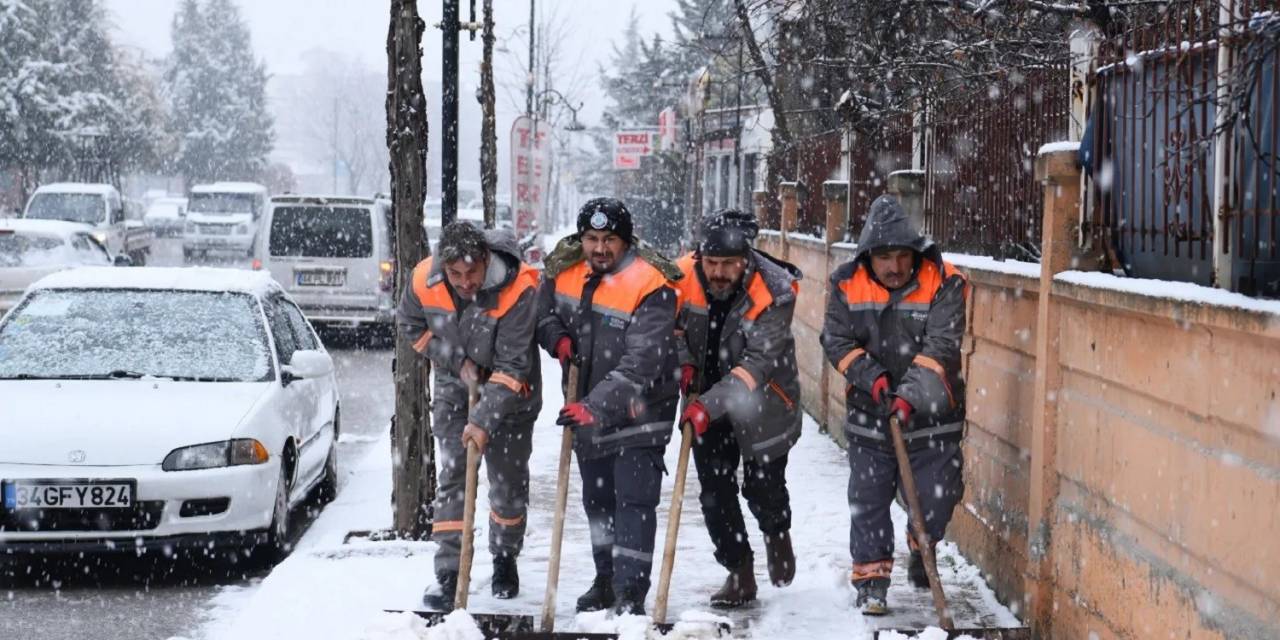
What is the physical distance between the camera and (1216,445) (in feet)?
13.6

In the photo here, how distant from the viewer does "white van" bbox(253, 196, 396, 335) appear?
1912cm

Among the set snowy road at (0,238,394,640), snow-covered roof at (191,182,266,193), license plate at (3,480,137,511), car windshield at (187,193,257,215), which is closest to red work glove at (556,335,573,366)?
snowy road at (0,238,394,640)

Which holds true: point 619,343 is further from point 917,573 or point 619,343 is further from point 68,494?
point 68,494

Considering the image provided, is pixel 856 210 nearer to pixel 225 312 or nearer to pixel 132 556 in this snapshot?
pixel 225 312

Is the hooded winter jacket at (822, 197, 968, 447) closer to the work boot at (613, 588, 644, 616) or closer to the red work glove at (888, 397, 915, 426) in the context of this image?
the red work glove at (888, 397, 915, 426)

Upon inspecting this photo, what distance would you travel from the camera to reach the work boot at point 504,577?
21.6 feet

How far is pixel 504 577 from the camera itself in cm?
661

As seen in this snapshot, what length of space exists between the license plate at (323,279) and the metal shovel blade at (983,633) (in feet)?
46.9

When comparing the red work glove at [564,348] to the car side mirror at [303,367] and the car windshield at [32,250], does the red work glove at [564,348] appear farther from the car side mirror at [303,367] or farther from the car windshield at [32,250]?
the car windshield at [32,250]

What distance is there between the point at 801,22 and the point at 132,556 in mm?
7137

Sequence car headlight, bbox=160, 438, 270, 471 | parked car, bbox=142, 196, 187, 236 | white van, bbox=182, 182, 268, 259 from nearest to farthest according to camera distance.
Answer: car headlight, bbox=160, 438, 270, 471
white van, bbox=182, 182, 268, 259
parked car, bbox=142, 196, 187, 236

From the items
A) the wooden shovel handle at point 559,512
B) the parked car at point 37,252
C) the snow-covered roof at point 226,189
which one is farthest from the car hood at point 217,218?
the wooden shovel handle at point 559,512

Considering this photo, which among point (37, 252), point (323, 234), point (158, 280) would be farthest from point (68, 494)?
point (37, 252)

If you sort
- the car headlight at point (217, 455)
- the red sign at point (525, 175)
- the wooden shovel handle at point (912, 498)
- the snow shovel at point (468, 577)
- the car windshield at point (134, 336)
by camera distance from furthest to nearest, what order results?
the red sign at point (525, 175) → the car windshield at point (134, 336) → the car headlight at point (217, 455) → the wooden shovel handle at point (912, 498) → the snow shovel at point (468, 577)
